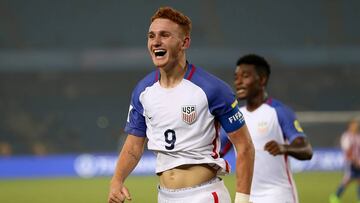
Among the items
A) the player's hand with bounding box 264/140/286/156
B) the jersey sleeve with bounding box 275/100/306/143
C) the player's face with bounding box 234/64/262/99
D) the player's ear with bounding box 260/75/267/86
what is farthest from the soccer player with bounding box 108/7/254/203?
the player's ear with bounding box 260/75/267/86

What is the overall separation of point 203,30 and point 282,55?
177 inches

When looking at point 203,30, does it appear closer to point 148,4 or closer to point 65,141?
point 148,4

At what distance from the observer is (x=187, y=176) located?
524 cm

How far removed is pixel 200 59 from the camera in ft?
135

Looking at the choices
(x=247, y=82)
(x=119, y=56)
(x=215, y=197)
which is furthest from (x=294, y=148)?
(x=119, y=56)

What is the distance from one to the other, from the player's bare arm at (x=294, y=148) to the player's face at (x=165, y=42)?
191 centimetres

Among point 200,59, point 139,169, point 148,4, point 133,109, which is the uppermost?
point 148,4

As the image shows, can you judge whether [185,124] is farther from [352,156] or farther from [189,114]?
[352,156]

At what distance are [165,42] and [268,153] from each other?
2618mm

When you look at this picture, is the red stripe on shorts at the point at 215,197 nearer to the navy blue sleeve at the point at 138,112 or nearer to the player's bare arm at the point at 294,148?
the navy blue sleeve at the point at 138,112

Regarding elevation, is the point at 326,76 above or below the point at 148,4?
below

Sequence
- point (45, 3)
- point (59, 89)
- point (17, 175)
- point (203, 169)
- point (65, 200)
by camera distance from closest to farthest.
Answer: point (203, 169), point (65, 200), point (17, 175), point (59, 89), point (45, 3)

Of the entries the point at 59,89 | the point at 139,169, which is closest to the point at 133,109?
the point at 139,169

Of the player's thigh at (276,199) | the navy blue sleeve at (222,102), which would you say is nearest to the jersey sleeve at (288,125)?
the player's thigh at (276,199)
